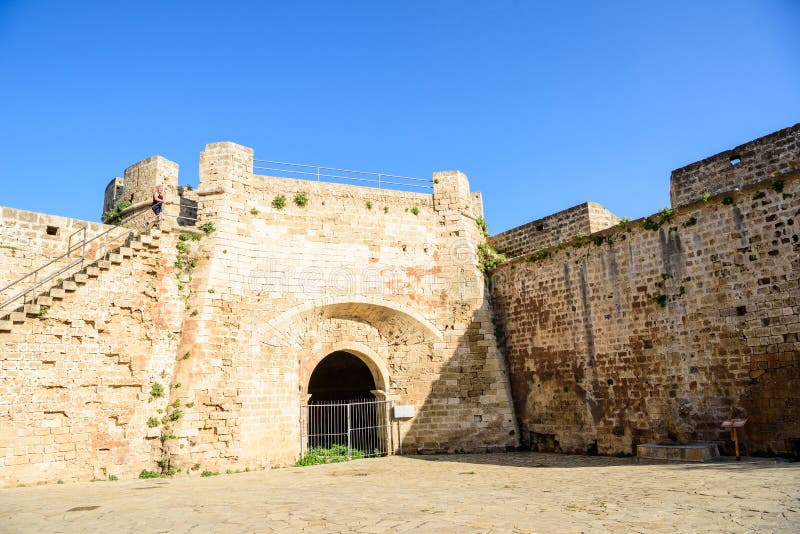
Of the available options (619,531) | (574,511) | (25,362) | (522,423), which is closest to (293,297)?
(25,362)

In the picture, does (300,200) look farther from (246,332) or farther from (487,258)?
(487,258)

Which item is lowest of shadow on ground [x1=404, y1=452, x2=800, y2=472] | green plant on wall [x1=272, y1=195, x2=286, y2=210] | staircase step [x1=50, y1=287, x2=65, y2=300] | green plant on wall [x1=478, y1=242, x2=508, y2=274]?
shadow on ground [x1=404, y1=452, x2=800, y2=472]

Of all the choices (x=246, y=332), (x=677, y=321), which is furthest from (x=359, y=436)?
(x=677, y=321)

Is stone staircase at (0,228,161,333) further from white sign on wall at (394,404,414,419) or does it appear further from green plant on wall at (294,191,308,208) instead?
white sign on wall at (394,404,414,419)

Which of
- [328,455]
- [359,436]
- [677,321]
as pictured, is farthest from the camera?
[359,436]

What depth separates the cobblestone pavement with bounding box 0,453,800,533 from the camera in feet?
19.9

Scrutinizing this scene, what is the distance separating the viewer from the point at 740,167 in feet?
41.0

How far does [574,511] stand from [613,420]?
6.59m

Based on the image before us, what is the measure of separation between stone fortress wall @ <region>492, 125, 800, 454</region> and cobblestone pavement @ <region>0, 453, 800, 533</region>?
1342mm

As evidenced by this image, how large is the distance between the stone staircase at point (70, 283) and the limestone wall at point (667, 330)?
9.84 m

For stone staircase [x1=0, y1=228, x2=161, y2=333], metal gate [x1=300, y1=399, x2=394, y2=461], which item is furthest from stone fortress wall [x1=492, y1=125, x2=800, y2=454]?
stone staircase [x1=0, y1=228, x2=161, y2=333]

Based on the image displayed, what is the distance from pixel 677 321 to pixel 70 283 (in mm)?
12801

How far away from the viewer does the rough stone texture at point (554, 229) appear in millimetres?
15597

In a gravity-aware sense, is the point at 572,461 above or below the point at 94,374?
below
